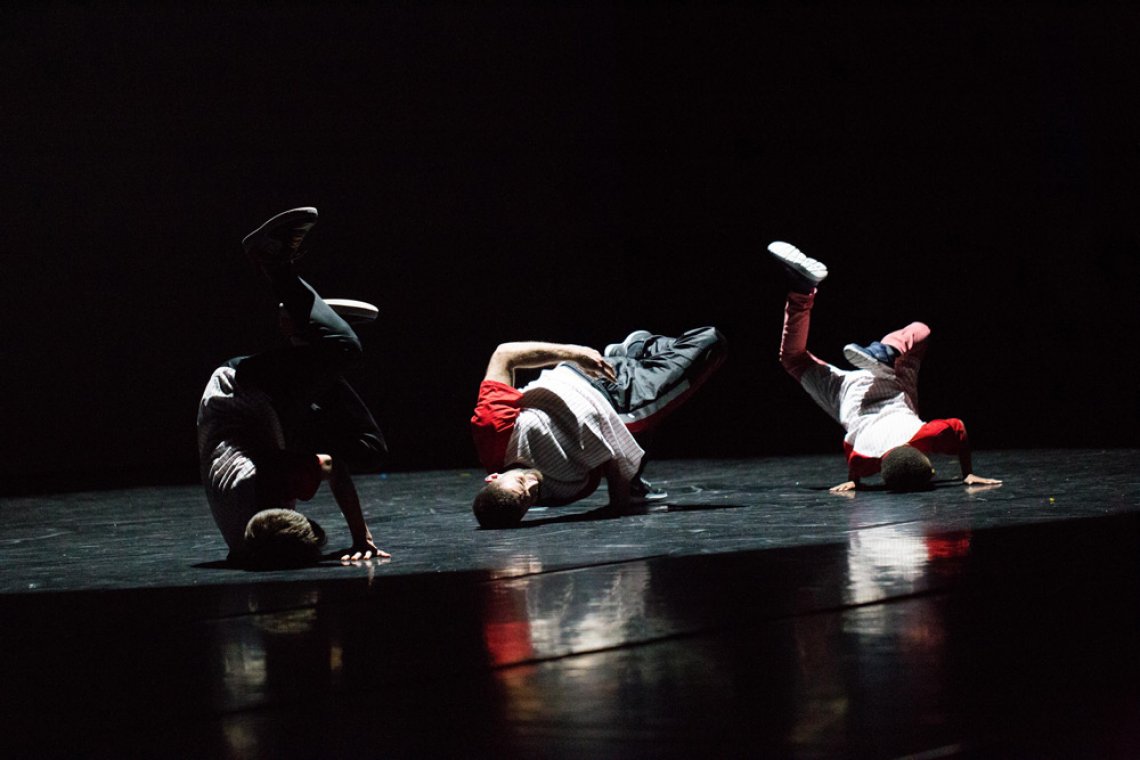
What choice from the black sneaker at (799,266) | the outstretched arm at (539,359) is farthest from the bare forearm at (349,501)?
the black sneaker at (799,266)

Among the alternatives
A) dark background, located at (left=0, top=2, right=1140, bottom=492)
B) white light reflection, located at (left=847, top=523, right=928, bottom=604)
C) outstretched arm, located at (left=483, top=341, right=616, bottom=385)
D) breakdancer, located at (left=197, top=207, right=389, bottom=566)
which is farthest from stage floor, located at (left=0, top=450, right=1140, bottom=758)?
dark background, located at (left=0, top=2, right=1140, bottom=492)

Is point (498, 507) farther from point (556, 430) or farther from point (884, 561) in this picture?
point (884, 561)

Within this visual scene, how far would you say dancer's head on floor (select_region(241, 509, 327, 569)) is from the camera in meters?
3.69

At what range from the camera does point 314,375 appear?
3887 millimetres

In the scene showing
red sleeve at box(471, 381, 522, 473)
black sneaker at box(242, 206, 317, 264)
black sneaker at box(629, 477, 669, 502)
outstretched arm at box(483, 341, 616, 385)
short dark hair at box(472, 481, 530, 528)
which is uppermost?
black sneaker at box(242, 206, 317, 264)

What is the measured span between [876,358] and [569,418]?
3.89 ft

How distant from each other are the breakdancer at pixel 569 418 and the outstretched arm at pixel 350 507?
611mm

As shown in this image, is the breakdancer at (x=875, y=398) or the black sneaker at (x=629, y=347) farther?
the black sneaker at (x=629, y=347)

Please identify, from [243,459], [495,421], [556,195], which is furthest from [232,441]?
[556,195]

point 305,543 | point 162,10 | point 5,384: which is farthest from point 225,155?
point 305,543

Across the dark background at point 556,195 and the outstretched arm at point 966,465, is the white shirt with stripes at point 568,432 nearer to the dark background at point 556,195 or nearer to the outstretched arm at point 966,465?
the outstretched arm at point 966,465

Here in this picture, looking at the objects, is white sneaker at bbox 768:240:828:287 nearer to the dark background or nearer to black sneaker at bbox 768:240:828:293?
black sneaker at bbox 768:240:828:293

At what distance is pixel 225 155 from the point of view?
7.98 m

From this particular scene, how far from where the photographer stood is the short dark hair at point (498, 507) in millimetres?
4324
